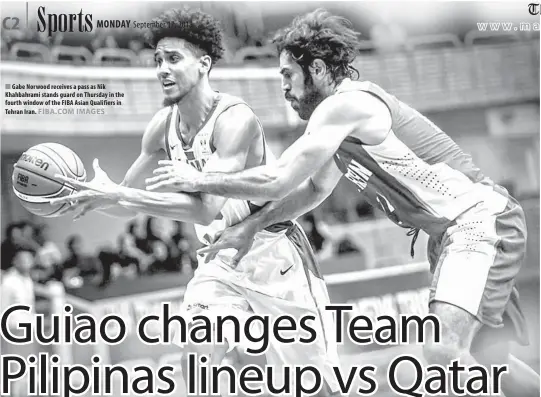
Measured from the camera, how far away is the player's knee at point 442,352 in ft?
10.1

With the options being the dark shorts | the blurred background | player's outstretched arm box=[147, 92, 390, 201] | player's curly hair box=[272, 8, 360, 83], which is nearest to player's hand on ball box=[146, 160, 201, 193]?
player's outstretched arm box=[147, 92, 390, 201]

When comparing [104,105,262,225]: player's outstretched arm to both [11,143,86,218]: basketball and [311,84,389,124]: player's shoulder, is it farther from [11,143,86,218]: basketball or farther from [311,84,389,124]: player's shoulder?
[311,84,389,124]: player's shoulder

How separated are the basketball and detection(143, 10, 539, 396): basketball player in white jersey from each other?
378 mm

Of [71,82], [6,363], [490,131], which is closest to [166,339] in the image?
[6,363]

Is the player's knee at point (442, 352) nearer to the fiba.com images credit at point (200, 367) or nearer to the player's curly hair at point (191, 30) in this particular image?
the fiba.com images credit at point (200, 367)

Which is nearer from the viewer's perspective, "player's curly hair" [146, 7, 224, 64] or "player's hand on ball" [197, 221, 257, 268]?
"player's hand on ball" [197, 221, 257, 268]

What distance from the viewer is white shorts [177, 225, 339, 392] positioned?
3309mm

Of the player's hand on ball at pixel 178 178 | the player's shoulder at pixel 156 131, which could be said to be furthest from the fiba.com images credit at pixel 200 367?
the player's shoulder at pixel 156 131

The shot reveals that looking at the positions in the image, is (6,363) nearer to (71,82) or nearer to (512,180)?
(71,82)

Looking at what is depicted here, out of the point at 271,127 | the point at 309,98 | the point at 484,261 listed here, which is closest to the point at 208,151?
the point at 271,127

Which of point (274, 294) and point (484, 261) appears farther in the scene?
point (274, 294)

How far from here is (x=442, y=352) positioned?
3.12 m

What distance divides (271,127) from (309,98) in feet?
0.84

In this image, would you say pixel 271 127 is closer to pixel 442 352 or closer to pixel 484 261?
pixel 484 261
